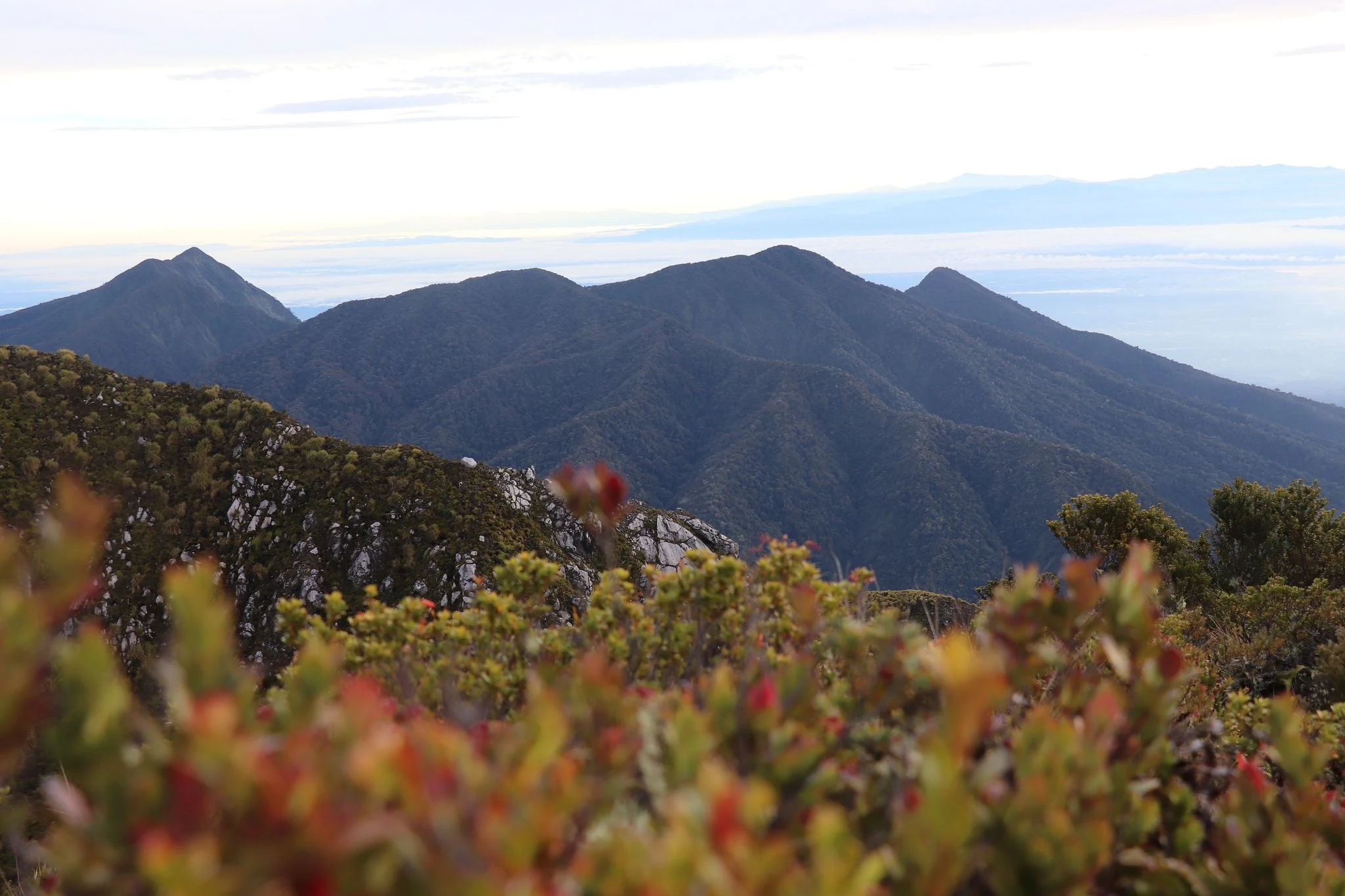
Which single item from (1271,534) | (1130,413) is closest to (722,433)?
(1130,413)

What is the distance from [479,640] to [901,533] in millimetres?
110578

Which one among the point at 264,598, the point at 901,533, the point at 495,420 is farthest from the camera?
the point at 495,420

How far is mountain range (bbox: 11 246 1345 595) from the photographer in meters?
110

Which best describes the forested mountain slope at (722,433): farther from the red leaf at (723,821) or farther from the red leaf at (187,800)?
the red leaf at (187,800)

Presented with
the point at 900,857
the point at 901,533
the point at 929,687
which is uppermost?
the point at 900,857

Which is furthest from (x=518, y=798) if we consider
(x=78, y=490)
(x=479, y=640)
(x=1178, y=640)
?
(x=1178, y=640)

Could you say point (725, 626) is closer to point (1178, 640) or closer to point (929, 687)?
point (929, 687)

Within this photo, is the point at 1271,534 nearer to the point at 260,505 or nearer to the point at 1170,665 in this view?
the point at 1170,665

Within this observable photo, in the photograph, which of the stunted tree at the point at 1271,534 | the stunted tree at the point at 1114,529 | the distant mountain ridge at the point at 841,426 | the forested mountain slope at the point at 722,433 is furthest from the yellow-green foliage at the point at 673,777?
the distant mountain ridge at the point at 841,426

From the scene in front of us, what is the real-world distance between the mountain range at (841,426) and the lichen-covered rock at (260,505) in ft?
250

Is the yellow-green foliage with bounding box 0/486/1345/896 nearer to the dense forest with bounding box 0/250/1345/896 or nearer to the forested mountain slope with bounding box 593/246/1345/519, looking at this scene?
the dense forest with bounding box 0/250/1345/896

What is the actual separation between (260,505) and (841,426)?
4509 inches

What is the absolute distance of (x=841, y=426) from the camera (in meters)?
135

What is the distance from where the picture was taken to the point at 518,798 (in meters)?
1.92
